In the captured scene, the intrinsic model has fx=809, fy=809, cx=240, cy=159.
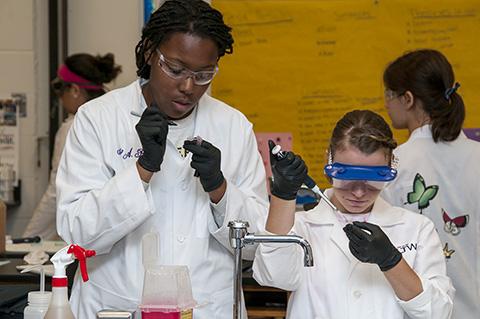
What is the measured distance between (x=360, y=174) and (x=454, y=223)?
108cm

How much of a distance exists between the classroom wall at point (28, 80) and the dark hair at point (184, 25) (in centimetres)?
245

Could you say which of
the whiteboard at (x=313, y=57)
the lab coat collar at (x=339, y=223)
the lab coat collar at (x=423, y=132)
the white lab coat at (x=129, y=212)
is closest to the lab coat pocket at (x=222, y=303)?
the white lab coat at (x=129, y=212)

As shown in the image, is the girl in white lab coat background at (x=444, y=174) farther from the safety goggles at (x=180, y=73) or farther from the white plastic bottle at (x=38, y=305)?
the white plastic bottle at (x=38, y=305)

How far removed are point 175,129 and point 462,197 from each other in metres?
1.18

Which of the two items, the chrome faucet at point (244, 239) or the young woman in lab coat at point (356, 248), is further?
the young woman in lab coat at point (356, 248)

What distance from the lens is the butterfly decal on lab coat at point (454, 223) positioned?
272 cm

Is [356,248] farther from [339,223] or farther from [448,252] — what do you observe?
[448,252]

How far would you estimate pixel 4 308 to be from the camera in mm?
2041

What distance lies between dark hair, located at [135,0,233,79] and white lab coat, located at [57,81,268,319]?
0.54 feet

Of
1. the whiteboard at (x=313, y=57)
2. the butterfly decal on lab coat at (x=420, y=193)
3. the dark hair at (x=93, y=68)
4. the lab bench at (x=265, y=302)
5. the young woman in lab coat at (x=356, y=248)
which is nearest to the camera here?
the young woman in lab coat at (x=356, y=248)

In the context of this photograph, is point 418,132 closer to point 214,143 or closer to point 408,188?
point 408,188

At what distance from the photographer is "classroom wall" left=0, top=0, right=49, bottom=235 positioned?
4.26 m

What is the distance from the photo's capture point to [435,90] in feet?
8.95

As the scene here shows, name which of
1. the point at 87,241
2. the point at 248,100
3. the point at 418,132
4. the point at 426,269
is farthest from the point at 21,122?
the point at 426,269
